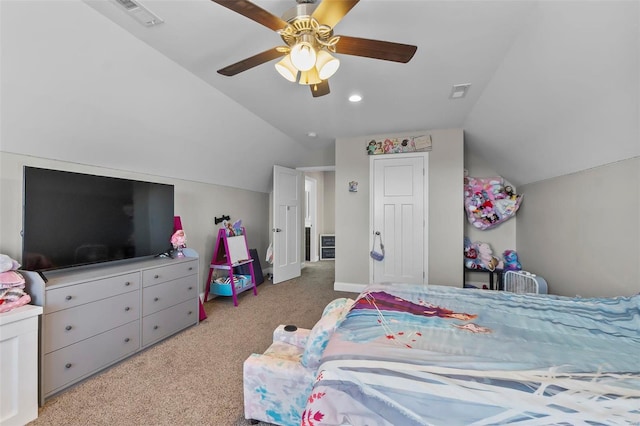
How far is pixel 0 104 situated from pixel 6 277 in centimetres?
105

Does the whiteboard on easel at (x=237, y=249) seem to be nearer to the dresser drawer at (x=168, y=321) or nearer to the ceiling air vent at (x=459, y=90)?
the dresser drawer at (x=168, y=321)

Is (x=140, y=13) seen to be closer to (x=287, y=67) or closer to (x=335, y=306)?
(x=287, y=67)

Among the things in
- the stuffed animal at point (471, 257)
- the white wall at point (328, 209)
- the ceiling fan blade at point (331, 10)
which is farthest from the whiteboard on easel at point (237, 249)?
the white wall at point (328, 209)

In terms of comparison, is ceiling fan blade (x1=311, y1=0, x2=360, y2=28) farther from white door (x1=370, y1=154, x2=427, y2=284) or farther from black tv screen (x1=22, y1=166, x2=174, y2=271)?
white door (x1=370, y1=154, x2=427, y2=284)

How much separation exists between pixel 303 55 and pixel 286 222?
3495 mm

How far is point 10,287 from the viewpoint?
157 cm

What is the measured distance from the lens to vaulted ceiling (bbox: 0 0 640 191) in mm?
1546

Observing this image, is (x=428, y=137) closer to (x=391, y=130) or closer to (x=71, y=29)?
(x=391, y=130)

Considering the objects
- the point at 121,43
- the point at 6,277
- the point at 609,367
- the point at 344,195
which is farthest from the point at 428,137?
the point at 6,277

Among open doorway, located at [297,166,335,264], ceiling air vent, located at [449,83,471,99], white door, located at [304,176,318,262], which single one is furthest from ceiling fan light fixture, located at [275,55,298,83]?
white door, located at [304,176,318,262]

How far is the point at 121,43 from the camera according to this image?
1826 mm

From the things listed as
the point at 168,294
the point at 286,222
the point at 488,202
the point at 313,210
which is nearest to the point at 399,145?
the point at 488,202

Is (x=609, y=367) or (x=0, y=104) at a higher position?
(x=0, y=104)

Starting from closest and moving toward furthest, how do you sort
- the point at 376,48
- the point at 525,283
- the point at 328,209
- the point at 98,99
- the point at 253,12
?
the point at 253,12 < the point at 376,48 < the point at 98,99 < the point at 525,283 < the point at 328,209
